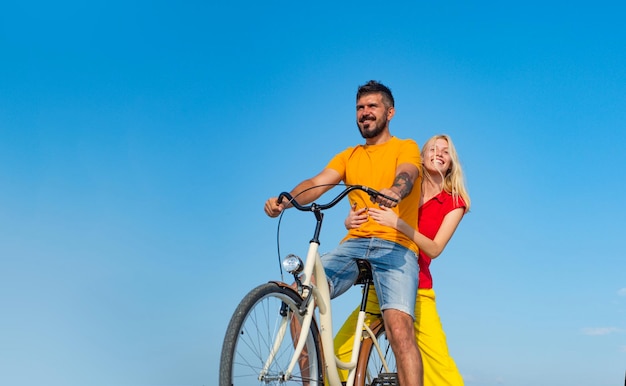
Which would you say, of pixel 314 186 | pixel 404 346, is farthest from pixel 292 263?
pixel 404 346

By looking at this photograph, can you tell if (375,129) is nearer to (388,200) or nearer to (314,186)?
(314,186)

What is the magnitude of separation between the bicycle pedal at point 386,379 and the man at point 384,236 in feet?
1.31

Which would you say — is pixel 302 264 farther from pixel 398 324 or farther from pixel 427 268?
pixel 427 268

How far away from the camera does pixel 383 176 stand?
5297mm

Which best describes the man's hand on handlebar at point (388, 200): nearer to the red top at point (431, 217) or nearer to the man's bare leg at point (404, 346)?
the man's bare leg at point (404, 346)

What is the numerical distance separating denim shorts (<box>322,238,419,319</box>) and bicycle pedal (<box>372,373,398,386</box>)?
27.3 inches

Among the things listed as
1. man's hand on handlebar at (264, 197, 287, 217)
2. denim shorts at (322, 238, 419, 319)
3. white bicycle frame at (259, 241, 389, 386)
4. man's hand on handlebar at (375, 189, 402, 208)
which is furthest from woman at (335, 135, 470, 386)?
man's hand on handlebar at (375, 189, 402, 208)

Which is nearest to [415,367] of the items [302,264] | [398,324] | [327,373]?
[398,324]

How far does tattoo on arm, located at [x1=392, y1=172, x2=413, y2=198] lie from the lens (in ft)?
15.4

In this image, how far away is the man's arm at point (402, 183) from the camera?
4387 mm

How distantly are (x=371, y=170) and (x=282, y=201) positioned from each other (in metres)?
0.96

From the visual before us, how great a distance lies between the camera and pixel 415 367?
510 centimetres

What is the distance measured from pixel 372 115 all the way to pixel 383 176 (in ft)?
1.66

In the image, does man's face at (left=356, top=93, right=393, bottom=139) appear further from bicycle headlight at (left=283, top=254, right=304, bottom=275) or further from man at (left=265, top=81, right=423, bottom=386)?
bicycle headlight at (left=283, top=254, right=304, bottom=275)
